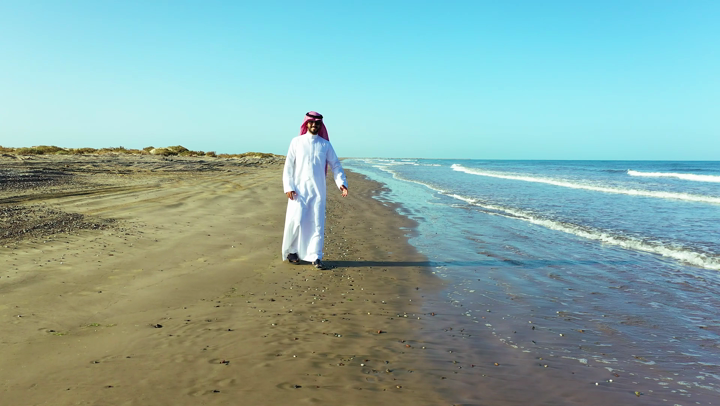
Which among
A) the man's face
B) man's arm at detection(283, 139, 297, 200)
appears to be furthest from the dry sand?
the man's face

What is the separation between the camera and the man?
19.8ft

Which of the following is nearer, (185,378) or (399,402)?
(399,402)

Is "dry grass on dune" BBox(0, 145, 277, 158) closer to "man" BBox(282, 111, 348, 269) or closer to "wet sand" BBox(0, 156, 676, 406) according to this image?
"wet sand" BBox(0, 156, 676, 406)

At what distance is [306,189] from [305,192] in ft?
0.14

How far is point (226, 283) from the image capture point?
4816 millimetres

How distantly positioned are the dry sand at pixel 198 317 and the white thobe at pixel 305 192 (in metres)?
0.37

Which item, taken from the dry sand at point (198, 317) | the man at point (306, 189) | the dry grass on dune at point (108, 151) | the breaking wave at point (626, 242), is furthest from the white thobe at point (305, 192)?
the dry grass on dune at point (108, 151)

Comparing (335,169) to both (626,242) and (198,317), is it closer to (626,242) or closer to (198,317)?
(198,317)

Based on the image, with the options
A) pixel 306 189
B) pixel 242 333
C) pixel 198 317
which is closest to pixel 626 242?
pixel 306 189

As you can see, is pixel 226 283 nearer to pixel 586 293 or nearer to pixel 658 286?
pixel 586 293

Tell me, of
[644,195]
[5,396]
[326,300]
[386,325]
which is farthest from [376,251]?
[644,195]

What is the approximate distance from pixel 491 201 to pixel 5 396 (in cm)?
1435

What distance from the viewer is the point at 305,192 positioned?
242 inches

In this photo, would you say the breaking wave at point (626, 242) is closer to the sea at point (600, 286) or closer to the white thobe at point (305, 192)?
the sea at point (600, 286)
